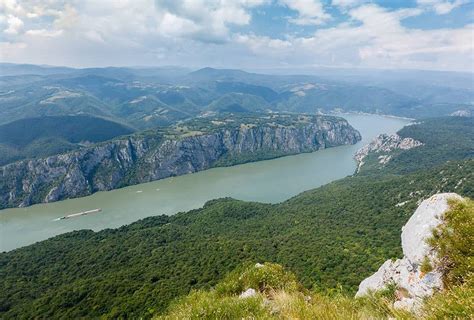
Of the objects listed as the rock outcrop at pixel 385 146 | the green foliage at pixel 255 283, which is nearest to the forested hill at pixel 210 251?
the green foliage at pixel 255 283

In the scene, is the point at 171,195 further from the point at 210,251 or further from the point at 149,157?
the point at 210,251

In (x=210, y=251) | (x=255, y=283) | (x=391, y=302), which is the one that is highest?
(x=391, y=302)

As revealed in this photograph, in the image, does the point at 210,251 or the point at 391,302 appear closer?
the point at 391,302

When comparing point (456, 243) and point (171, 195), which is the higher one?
point (456, 243)

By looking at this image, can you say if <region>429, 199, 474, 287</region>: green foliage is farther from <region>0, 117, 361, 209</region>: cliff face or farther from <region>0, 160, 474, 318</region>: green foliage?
<region>0, 117, 361, 209</region>: cliff face

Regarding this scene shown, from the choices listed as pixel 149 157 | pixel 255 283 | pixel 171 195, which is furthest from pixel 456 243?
pixel 149 157

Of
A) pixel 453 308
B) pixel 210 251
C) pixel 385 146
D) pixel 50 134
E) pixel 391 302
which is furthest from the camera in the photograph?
pixel 50 134

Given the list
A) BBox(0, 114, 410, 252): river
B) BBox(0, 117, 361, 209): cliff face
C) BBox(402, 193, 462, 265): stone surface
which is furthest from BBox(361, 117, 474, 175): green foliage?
BBox(402, 193, 462, 265): stone surface
